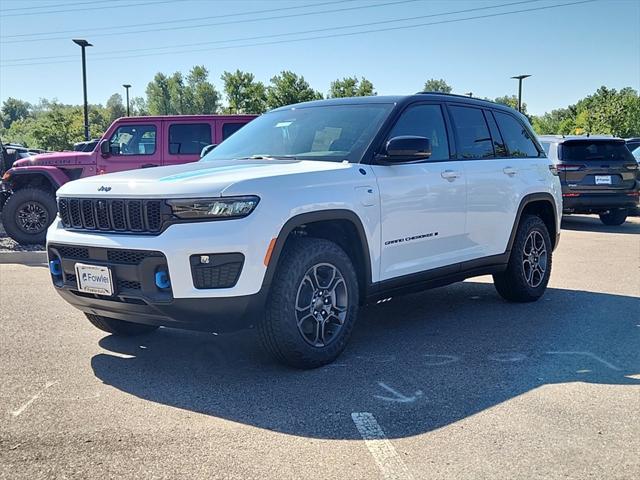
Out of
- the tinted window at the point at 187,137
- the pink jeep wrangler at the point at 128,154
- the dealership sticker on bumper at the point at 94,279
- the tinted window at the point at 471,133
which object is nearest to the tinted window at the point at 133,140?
the pink jeep wrangler at the point at 128,154

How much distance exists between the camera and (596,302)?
21.3 feet

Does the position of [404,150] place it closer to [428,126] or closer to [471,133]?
[428,126]

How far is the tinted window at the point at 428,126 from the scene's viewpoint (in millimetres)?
5059

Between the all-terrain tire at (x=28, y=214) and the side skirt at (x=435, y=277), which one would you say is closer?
the side skirt at (x=435, y=277)

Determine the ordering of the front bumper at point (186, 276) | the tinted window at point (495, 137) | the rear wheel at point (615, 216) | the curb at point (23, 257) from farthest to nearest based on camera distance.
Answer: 1. the rear wheel at point (615, 216)
2. the curb at point (23, 257)
3. the tinted window at point (495, 137)
4. the front bumper at point (186, 276)

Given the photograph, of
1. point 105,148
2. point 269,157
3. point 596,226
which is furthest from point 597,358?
point 596,226

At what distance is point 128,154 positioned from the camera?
35.2 ft

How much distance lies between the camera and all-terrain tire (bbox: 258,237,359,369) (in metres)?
3.98

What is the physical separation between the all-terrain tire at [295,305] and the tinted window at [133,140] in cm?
713

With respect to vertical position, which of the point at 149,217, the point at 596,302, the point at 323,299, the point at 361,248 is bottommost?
the point at 596,302

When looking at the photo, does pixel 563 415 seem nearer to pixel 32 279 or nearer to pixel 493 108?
pixel 493 108

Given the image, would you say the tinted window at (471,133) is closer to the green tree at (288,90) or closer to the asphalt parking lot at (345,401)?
the asphalt parking lot at (345,401)

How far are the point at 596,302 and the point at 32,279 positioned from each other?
6381 mm

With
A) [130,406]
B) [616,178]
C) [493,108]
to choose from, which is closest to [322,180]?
[130,406]
